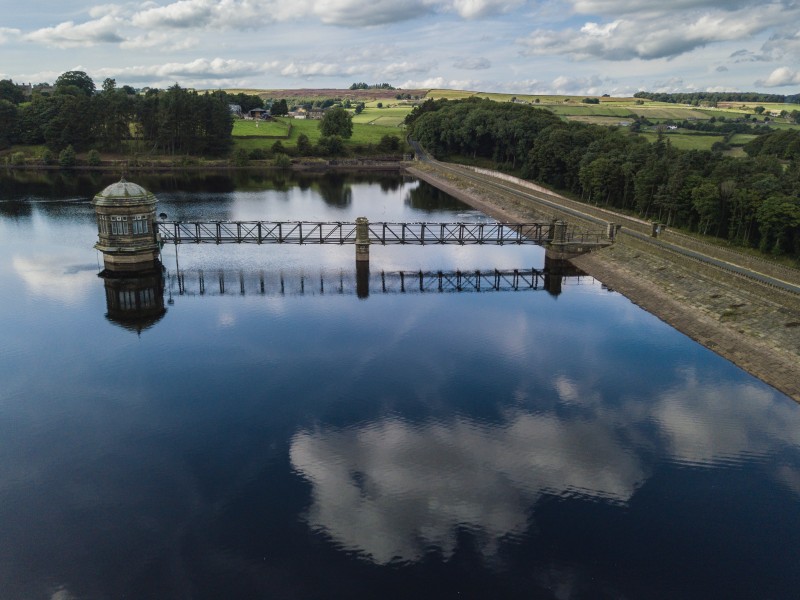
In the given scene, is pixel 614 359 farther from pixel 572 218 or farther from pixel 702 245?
pixel 572 218

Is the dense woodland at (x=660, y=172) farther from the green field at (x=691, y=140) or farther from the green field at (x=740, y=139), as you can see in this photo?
the green field at (x=740, y=139)

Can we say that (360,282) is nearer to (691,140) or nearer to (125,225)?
(125,225)

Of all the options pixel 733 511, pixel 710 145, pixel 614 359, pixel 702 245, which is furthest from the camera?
pixel 710 145

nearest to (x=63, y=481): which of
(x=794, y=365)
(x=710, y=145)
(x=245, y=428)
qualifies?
(x=245, y=428)

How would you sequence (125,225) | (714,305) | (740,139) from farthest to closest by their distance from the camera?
(740,139)
(125,225)
(714,305)

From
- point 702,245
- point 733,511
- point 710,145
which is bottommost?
point 733,511

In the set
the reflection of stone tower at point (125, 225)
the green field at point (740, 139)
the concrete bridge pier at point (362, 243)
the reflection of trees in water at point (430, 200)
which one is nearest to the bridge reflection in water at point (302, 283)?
the concrete bridge pier at point (362, 243)

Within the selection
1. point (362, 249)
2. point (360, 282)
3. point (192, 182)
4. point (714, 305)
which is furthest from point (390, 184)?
point (714, 305)

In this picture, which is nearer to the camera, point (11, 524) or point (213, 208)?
point (11, 524)
